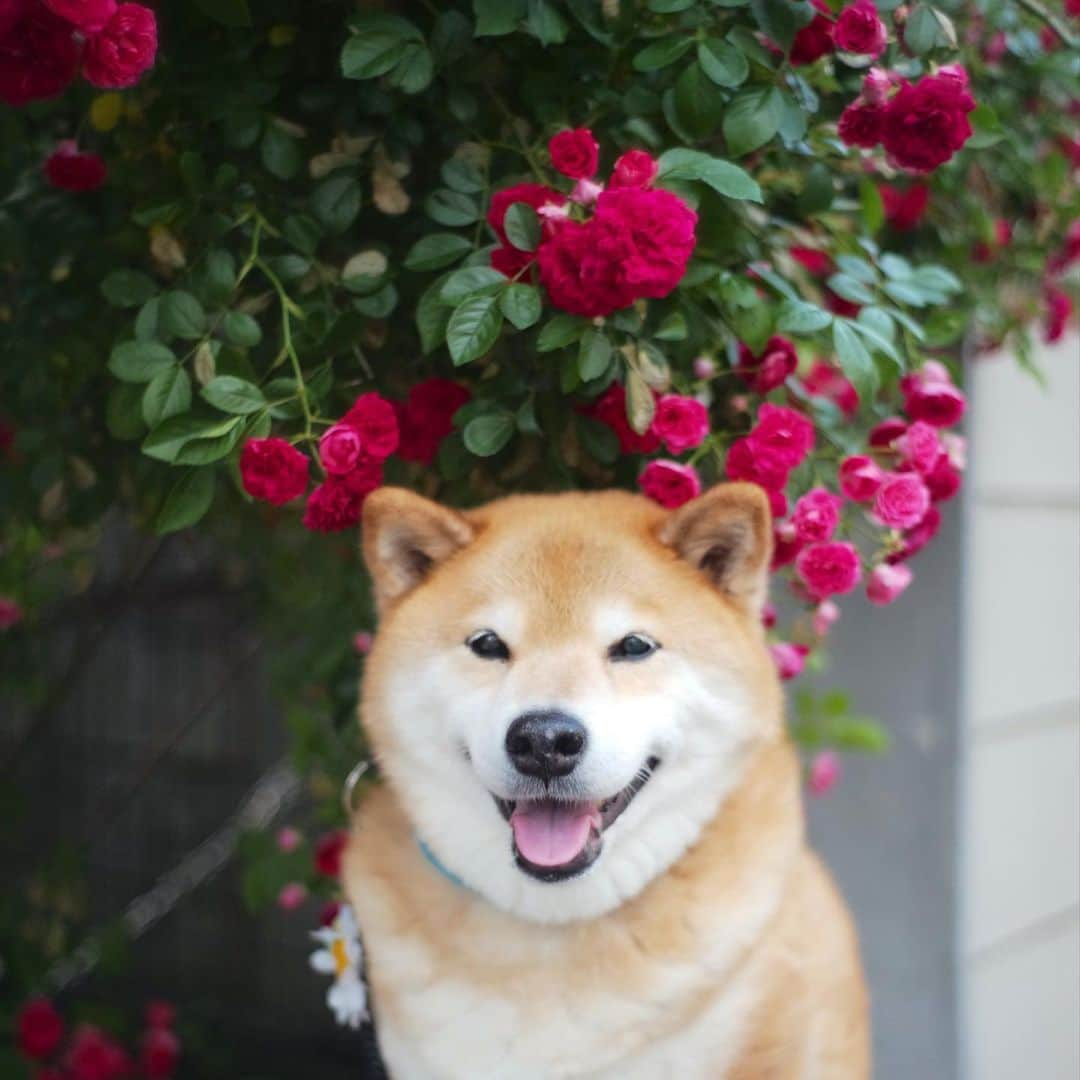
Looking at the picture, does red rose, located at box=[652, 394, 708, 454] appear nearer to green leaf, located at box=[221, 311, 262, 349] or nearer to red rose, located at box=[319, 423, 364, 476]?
red rose, located at box=[319, 423, 364, 476]

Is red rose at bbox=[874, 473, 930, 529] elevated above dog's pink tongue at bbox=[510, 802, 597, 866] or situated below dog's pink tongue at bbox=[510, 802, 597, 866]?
above

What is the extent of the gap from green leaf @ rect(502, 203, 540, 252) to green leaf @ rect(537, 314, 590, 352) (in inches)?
3.4

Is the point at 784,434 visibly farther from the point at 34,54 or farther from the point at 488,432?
the point at 34,54

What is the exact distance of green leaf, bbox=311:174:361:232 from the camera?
65.7 inches

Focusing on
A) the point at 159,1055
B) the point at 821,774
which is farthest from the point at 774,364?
the point at 159,1055

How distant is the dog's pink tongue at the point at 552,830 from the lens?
5.02 feet

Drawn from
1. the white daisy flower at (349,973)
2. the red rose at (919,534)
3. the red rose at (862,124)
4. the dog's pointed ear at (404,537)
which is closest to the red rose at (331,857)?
the white daisy flower at (349,973)

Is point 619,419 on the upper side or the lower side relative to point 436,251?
lower

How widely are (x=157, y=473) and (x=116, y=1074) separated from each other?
67.6 inches

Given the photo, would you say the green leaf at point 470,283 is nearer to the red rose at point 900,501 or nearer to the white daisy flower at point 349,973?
the red rose at point 900,501

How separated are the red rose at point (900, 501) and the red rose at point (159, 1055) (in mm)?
2198

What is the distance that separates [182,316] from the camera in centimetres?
160

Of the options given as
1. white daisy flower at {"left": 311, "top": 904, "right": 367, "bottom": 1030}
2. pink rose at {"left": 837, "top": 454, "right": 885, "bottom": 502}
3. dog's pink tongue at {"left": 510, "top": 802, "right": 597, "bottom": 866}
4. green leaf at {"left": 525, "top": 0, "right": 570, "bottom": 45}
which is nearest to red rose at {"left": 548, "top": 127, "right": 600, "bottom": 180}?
green leaf at {"left": 525, "top": 0, "right": 570, "bottom": 45}

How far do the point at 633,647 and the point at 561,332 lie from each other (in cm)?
38
